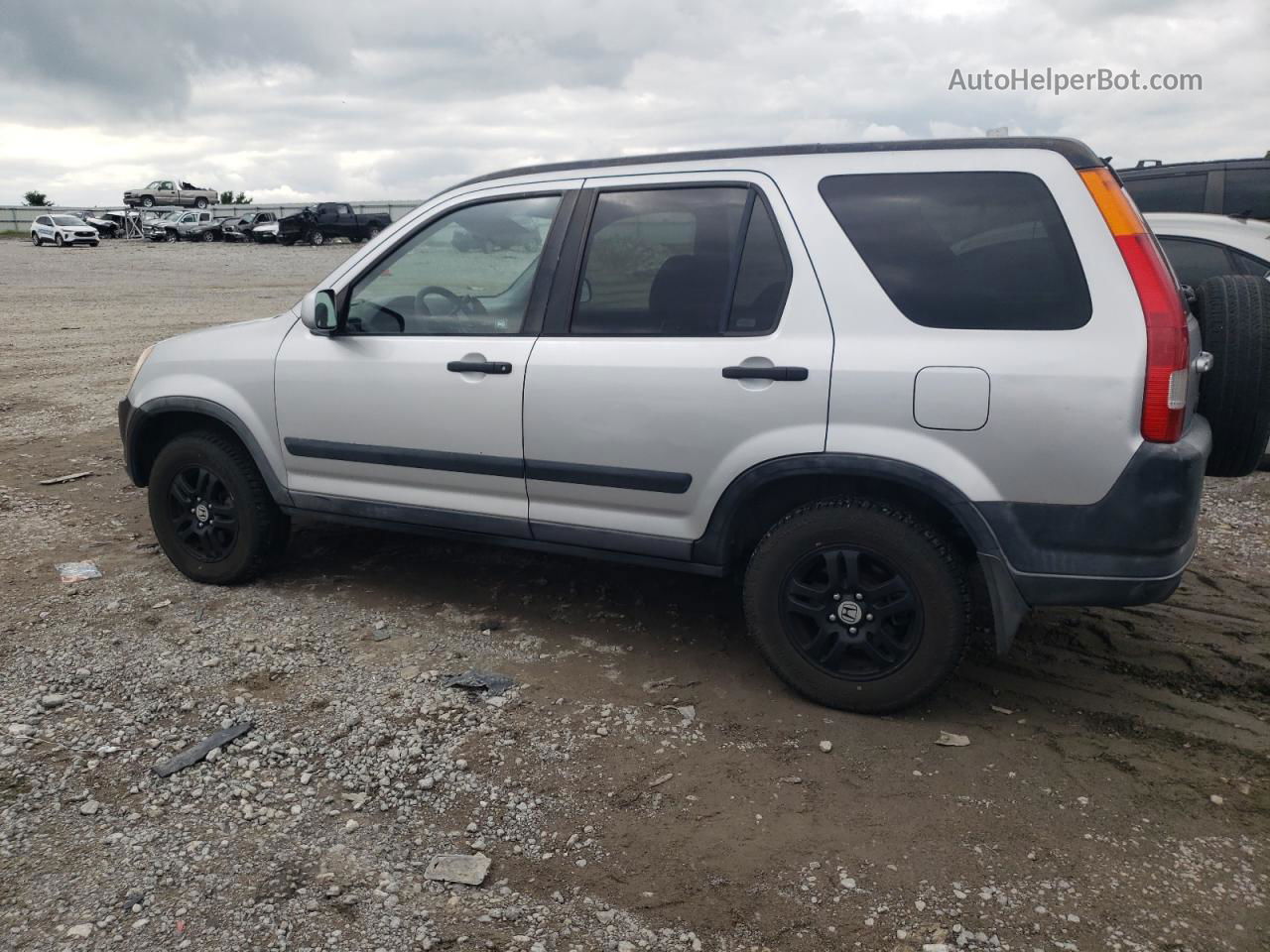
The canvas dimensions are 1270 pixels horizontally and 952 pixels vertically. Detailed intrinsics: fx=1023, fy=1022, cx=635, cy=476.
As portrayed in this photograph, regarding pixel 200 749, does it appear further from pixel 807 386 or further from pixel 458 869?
pixel 807 386

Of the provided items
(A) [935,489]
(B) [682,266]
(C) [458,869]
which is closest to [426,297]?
(B) [682,266]

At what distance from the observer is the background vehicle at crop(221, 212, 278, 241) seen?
42.1 m

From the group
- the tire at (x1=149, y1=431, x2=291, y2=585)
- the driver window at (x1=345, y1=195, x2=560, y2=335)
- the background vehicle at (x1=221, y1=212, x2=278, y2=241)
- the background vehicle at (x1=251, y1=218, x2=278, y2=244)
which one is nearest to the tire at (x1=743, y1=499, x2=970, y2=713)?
the driver window at (x1=345, y1=195, x2=560, y2=335)

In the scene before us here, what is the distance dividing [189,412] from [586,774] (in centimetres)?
273

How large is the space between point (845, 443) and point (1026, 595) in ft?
2.49

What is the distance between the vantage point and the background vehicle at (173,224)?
44406 mm

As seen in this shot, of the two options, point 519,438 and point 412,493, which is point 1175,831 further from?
point 412,493

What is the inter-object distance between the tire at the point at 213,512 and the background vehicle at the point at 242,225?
1582 inches

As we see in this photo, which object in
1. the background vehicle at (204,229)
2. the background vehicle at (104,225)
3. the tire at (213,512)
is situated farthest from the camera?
the background vehicle at (104,225)

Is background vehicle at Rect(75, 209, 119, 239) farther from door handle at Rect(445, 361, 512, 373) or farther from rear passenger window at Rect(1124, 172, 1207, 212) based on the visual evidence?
door handle at Rect(445, 361, 512, 373)

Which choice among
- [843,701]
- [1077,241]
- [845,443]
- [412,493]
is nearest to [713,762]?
[843,701]

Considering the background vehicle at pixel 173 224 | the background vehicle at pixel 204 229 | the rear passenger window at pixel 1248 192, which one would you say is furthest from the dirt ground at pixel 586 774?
the background vehicle at pixel 173 224

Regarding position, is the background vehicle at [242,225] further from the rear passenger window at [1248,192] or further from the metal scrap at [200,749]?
the metal scrap at [200,749]

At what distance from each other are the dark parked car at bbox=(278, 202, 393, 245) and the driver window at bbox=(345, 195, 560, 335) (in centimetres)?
3637
